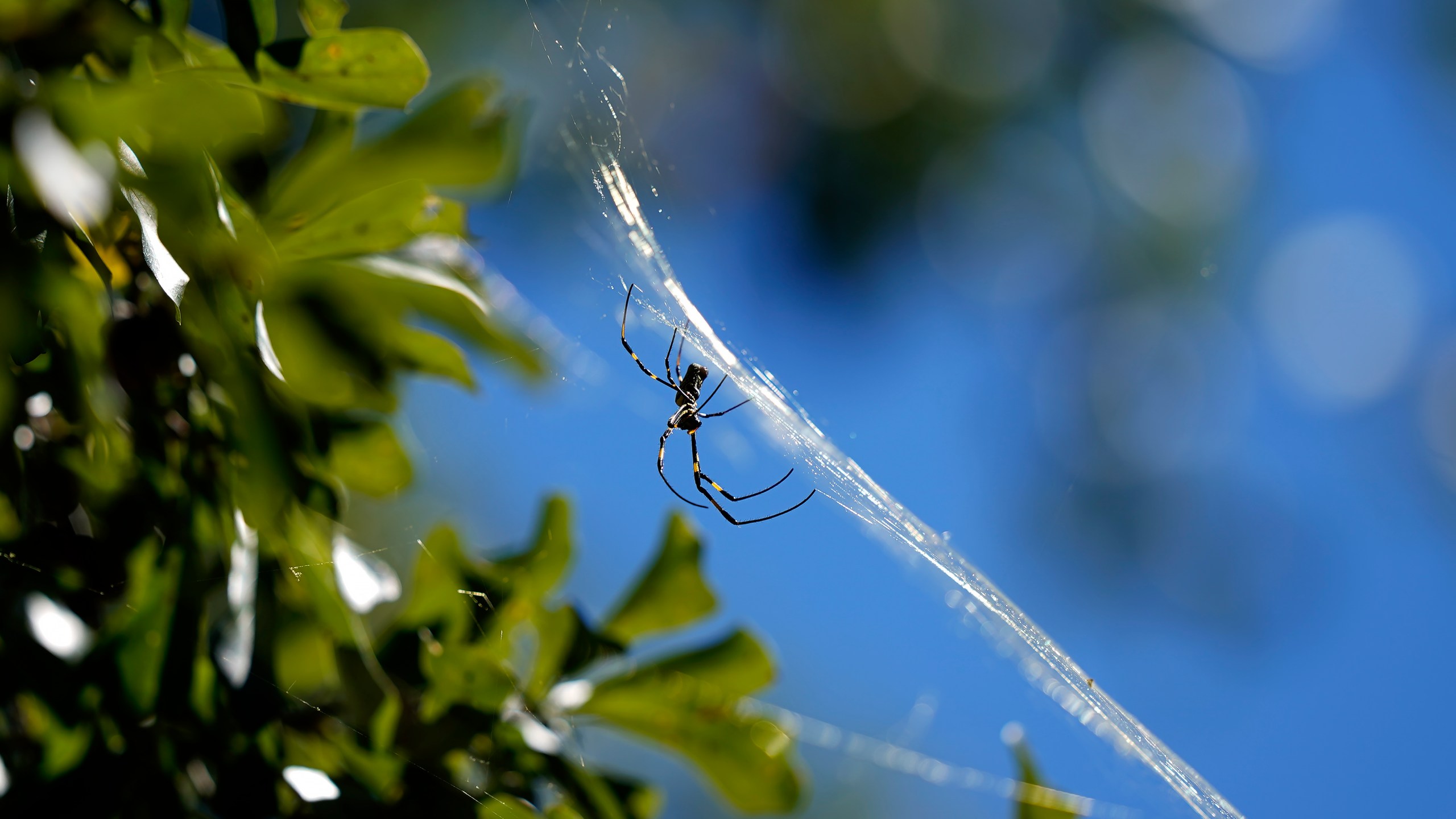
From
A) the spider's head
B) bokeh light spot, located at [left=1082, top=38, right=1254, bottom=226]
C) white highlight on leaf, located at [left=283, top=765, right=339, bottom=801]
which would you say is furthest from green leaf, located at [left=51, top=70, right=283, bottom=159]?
bokeh light spot, located at [left=1082, top=38, right=1254, bottom=226]

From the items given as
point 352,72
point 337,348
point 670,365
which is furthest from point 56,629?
point 670,365

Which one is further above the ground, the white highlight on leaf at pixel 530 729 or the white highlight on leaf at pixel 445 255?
the white highlight on leaf at pixel 445 255

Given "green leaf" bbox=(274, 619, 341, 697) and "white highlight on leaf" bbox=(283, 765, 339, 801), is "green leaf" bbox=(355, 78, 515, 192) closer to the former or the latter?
"green leaf" bbox=(274, 619, 341, 697)

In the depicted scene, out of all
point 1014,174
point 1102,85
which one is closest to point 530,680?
point 1014,174

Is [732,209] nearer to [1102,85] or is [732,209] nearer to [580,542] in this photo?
[580,542]

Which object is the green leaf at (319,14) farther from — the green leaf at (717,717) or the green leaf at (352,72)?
the green leaf at (717,717)

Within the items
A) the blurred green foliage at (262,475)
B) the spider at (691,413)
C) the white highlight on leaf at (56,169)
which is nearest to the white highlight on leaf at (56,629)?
the blurred green foliage at (262,475)

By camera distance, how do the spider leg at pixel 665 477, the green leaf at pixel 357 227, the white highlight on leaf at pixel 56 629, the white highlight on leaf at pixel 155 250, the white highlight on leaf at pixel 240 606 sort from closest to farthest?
the white highlight on leaf at pixel 155 250, the white highlight on leaf at pixel 56 629, the white highlight on leaf at pixel 240 606, the green leaf at pixel 357 227, the spider leg at pixel 665 477
